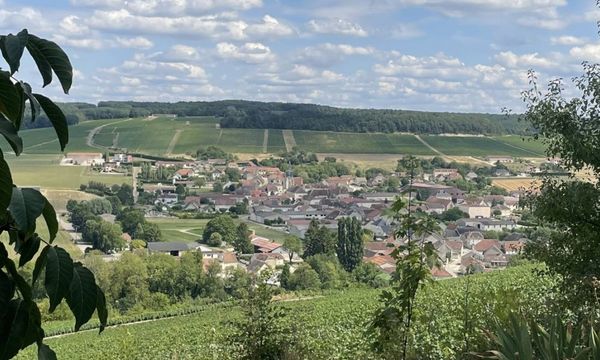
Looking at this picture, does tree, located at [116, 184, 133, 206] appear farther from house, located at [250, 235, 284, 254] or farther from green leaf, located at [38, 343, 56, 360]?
green leaf, located at [38, 343, 56, 360]

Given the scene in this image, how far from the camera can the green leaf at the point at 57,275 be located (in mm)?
1059

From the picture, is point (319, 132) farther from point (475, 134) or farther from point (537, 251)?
point (537, 251)

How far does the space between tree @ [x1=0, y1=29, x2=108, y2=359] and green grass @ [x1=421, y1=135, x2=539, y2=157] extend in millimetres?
93921

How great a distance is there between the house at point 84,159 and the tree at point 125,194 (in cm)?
1156

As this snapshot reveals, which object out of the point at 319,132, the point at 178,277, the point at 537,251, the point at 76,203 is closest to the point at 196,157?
the point at 319,132

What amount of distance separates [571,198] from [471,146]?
Result: 317ft

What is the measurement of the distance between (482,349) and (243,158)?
100012mm

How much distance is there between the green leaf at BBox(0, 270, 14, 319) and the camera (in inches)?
40.9

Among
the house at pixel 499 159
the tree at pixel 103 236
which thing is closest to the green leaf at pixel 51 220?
the tree at pixel 103 236

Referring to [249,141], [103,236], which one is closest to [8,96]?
[103,236]

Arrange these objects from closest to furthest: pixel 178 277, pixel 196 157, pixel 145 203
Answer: pixel 178 277
pixel 145 203
pixel 196 157

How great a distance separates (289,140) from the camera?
10931cm

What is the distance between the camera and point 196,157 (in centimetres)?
10106

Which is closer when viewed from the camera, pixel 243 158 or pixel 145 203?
pixel 145 203
